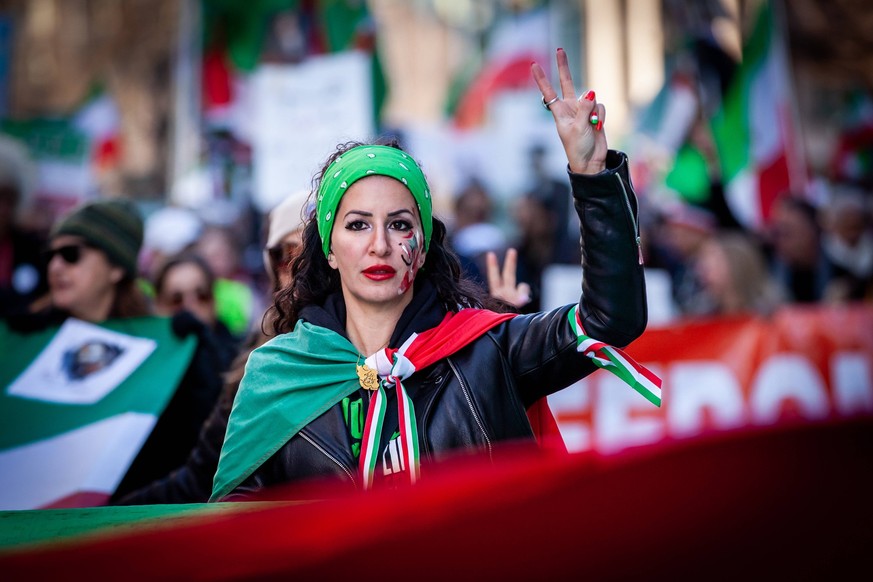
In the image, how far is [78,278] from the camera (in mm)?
4703

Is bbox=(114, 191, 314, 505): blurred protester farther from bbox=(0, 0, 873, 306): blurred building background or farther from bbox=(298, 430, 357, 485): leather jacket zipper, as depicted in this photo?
bbox=(0, 0, 873, 306): blurred building background

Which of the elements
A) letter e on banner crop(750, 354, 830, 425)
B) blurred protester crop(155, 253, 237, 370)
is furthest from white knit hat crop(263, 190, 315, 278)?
letter e on banner crop(750, 354, 830, 425)

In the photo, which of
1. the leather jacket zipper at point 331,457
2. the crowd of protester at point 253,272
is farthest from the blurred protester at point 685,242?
the leather jacket zipper at point 331,457

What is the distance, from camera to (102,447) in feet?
14.2

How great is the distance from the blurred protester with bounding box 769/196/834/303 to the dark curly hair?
5479 mm

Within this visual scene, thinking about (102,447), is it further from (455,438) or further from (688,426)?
(688,426)

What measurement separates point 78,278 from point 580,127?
2857 millimetres

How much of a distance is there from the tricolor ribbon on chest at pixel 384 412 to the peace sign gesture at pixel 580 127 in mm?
674

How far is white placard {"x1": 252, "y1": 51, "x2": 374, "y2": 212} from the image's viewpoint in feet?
27.6

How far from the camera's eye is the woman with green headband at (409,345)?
2.64m

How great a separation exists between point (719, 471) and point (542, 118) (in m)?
11.0

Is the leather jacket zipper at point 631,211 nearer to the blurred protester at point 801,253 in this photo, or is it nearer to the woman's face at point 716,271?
the woman's face at point 716,271

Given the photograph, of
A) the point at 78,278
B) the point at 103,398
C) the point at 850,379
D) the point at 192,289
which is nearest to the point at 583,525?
the point at 103,398

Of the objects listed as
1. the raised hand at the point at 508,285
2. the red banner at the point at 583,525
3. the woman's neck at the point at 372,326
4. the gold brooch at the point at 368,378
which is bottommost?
the red banner at the point at 583,525
